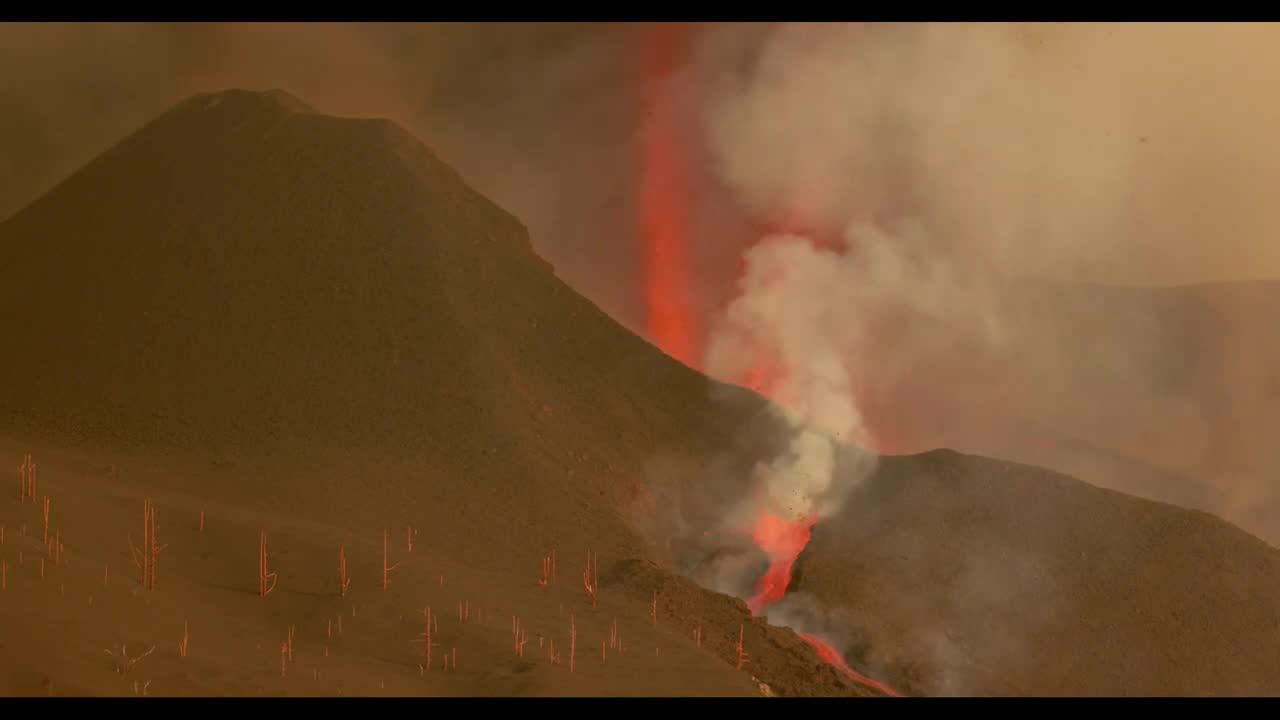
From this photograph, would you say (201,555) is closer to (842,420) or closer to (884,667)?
(884,667)

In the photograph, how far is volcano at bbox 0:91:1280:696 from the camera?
17453 mm

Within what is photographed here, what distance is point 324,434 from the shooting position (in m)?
26.6

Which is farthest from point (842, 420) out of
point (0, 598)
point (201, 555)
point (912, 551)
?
point (0, 598)

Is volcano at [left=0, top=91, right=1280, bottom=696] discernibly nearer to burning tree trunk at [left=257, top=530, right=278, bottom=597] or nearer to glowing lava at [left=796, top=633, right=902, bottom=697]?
burning tree trunk at [left=257, top=530, right=278, bottom=597]

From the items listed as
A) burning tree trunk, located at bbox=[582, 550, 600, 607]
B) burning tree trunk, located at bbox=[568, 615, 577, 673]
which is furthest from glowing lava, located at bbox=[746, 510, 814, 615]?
burning tree trunk, located at bbox=[568, 615, 577, 673]

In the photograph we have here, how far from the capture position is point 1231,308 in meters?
50.8

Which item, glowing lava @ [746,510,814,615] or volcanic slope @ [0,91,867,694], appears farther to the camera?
glowing lava @ [746,510,814,615]

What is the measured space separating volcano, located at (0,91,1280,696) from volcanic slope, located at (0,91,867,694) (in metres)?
0.09

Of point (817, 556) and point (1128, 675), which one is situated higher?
point (817, 556)

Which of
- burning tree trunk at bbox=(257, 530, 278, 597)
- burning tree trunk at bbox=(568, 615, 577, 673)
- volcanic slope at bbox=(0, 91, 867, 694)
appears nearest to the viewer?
volcanic slope at bbox=(0, 91, 867, 694)

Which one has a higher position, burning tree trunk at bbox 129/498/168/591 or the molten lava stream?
the molten lava stream

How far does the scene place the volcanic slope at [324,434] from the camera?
16828 mm

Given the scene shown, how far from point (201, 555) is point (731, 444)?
47.8ft

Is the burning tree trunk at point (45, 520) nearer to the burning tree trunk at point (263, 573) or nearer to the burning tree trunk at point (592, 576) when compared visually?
the burning tree trunk at point (263, 573)
